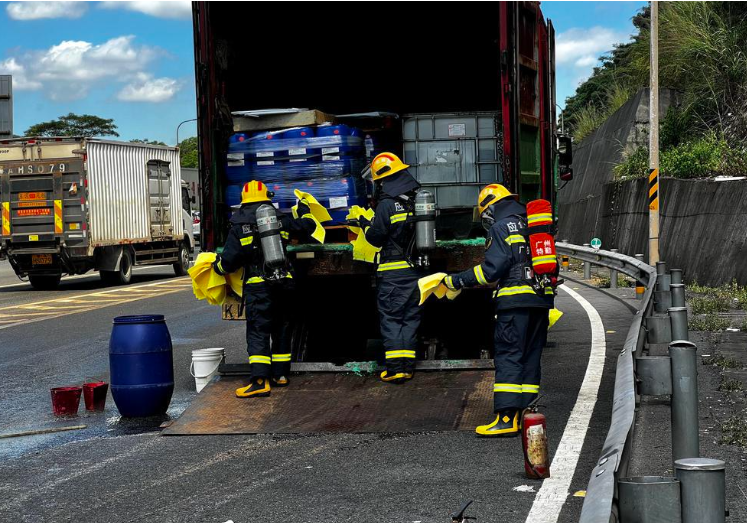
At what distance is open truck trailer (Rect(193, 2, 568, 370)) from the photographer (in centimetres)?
985

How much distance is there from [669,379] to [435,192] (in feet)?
18.5

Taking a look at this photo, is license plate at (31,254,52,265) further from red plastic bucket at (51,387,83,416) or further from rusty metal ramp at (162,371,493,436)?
rusty metal ramp at (162,371,493,436)

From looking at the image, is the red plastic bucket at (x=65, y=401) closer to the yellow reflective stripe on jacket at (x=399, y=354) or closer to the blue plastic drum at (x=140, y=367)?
the blue plastic drum at (x=140, y=367)

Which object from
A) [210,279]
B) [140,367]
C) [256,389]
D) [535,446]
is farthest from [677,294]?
[140,367]

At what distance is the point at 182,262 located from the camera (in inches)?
1185

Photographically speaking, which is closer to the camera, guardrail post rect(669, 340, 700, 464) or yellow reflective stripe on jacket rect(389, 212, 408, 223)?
guardrail post rect(669, 340, 700, 464)

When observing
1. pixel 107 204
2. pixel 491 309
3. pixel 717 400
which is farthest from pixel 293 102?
pixel 107 204

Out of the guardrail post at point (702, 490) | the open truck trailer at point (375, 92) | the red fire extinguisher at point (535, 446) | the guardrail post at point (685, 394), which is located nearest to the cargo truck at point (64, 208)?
the open truck trailer at point (375, 92)

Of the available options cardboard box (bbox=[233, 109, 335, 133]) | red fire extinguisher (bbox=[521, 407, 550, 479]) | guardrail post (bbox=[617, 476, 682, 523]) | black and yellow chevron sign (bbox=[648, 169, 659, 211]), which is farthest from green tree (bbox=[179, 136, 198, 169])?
guardrail post (bbox=[617, 476, 682, 523])

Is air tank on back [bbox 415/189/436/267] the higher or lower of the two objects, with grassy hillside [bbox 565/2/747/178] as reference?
lower

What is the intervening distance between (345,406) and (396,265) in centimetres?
141

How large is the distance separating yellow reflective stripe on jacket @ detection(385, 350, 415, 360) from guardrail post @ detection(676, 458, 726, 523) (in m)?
5.92

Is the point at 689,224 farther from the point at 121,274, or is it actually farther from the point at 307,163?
the point at 307,163

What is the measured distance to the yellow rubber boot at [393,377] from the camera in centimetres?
923
